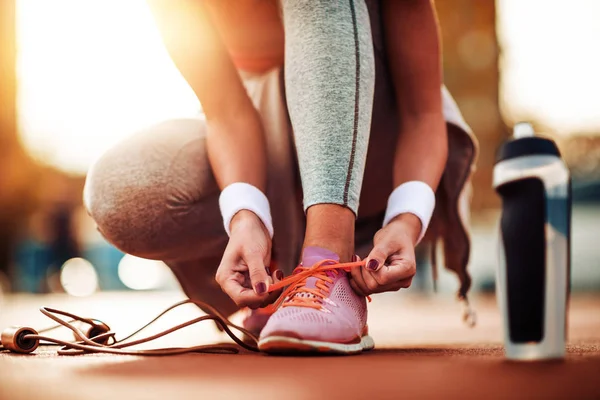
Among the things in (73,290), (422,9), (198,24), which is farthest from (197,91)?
(73,290)

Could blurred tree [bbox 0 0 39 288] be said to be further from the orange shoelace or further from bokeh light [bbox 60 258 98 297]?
the orange shoelace

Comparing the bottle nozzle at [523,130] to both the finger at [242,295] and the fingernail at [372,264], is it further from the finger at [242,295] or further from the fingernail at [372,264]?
the finger at [242,295]

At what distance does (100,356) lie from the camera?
1.00 meters

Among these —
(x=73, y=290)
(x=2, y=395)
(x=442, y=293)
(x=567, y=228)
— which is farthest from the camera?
(x=73, y=290)

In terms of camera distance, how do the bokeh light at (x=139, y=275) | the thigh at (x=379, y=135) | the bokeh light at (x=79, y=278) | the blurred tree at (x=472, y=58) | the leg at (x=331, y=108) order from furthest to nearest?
the bokeh light at (x=139, y=275), the bokeh light at (x=79, y=278), the blurred tree at (x=472, y=58), the thigh at (x=379, y=135), the leg at (x=331, y=108)

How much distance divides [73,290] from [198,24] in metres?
10.1

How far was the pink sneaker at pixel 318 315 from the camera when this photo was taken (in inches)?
34.1

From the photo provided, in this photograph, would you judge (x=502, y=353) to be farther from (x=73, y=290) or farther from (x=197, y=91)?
(x=73, y=290)

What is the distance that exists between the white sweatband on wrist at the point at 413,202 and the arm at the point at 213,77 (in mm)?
240

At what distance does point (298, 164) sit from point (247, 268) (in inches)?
14.5

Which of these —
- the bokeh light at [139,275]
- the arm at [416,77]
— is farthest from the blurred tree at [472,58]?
the arm at [416,77]

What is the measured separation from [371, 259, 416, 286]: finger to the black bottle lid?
24cm

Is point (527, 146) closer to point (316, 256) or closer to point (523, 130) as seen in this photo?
point (523, 130)

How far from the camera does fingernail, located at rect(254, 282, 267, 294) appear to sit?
3.02 ft
